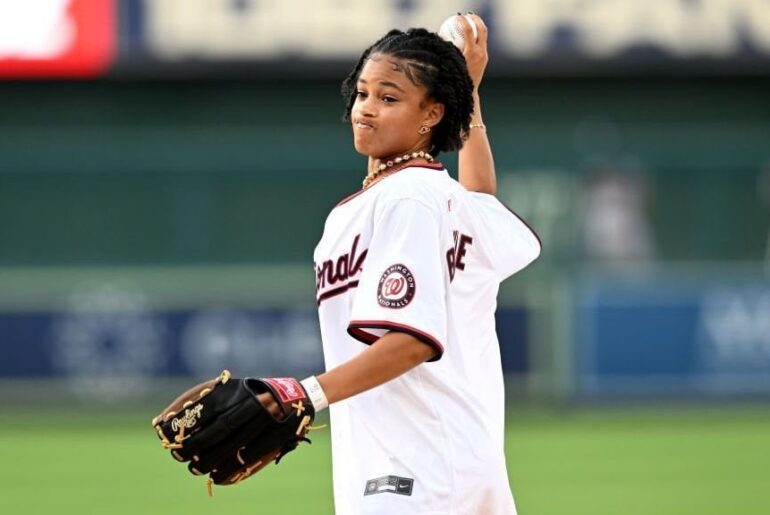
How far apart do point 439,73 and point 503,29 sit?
41.9 feet

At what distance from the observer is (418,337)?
3682 millimetres

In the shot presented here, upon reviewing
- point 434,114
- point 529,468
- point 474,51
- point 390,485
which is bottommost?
point 529,468

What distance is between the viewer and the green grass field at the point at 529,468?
9.39 metres

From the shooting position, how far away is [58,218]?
16.5 m

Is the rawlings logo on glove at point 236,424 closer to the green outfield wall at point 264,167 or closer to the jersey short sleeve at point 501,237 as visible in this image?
the jersey short sleeve at point 501,237

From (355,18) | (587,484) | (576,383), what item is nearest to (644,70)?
(355,18)

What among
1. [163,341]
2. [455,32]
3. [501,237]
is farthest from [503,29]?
[501,237]

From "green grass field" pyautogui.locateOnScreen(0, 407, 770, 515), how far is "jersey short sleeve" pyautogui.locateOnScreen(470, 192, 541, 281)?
16.3 feet

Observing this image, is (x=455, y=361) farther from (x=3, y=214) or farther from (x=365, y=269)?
(x=3, y=214)

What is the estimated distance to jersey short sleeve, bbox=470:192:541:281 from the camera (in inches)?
160

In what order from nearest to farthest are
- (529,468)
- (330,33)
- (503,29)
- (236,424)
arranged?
(236,424) < (529,468) < (503,29) < (330,33)

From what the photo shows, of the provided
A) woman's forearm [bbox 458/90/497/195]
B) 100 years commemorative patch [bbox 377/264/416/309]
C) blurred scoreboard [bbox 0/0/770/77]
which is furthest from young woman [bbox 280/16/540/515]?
blurred scoreboard [bbox 0/0/770/77]

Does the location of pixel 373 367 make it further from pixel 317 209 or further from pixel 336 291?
pixel 317 209

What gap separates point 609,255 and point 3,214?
222 inches
